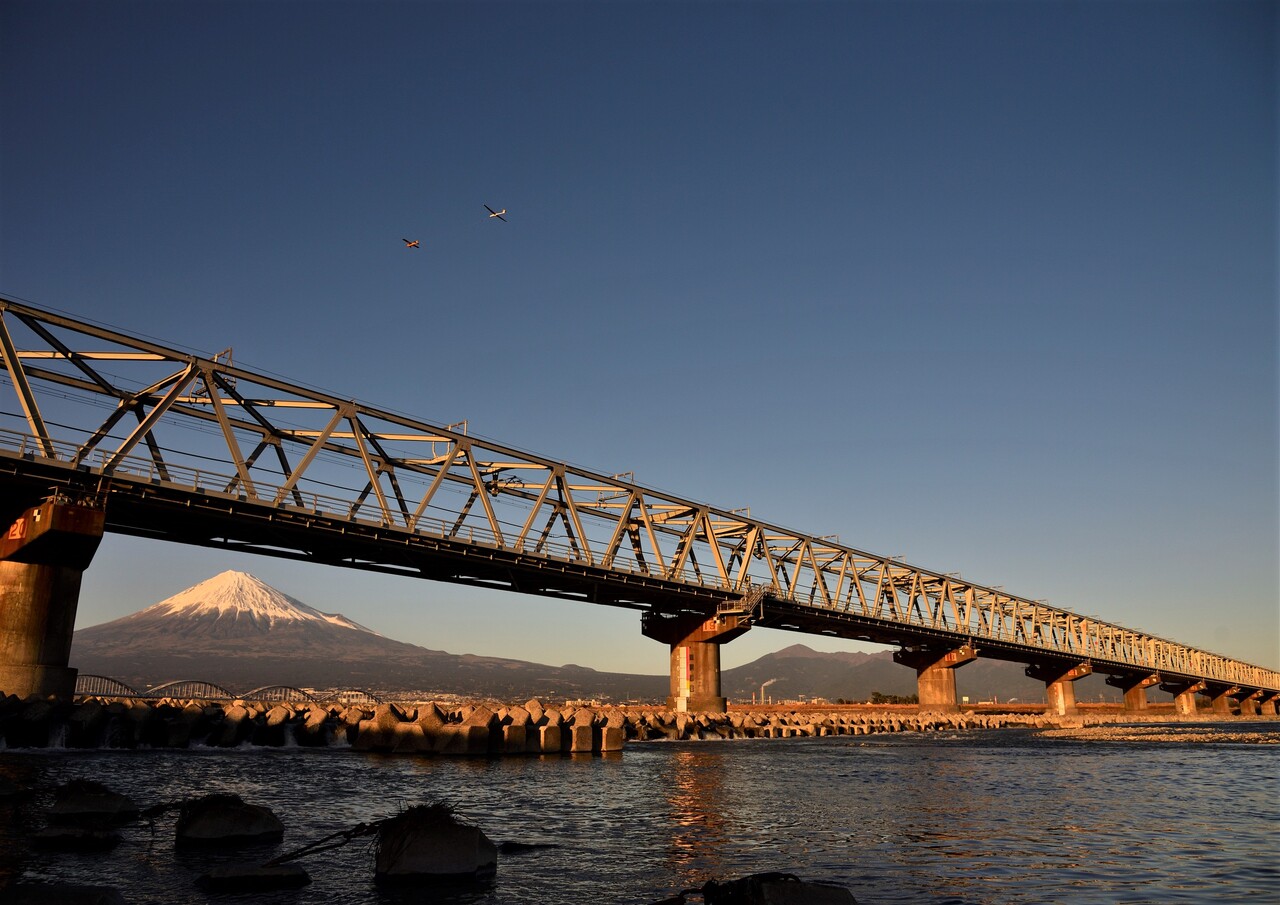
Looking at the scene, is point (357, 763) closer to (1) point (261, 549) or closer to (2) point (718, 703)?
(1) point (261, 549)

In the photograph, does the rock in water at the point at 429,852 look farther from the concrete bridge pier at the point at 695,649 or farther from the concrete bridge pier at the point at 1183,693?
the concrete bridge pier at the point at 1183,693

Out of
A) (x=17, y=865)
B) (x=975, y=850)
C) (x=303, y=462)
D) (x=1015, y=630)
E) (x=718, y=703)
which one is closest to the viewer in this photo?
(x=17, y=865)

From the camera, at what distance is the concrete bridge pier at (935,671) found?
346 feet

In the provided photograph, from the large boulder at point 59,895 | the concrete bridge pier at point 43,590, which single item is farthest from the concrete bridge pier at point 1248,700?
the large boulder at point 59,895

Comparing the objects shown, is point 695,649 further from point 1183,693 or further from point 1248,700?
point 1248,700

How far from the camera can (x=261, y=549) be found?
160ft

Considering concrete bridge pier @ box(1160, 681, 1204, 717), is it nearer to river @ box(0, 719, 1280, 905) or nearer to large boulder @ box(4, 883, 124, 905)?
river @ box(0, 719, 1280, 905)

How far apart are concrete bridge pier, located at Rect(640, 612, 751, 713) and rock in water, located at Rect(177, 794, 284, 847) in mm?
56968

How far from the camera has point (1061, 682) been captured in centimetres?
12612

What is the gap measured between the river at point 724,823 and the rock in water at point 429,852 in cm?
43

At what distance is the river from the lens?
12.3 m

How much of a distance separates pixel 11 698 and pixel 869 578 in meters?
81.3

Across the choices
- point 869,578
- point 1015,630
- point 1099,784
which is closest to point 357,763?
point 1099,784

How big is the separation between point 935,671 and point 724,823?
315 feet
